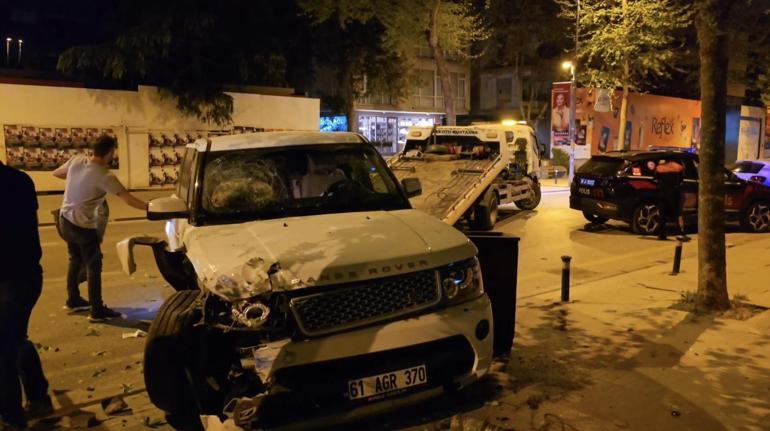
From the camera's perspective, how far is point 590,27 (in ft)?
96.2

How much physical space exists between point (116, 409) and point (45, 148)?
17.7 metres

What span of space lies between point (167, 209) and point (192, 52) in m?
19.3

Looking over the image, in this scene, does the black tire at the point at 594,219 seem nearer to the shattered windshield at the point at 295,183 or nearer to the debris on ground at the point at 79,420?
the shattered windshield at the point at 295,183

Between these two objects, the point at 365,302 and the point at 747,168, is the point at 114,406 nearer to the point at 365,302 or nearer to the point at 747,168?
the point at 365,302

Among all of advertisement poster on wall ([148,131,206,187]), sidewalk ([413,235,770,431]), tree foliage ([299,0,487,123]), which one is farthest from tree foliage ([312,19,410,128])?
sidewalk ([413,235,770,431])

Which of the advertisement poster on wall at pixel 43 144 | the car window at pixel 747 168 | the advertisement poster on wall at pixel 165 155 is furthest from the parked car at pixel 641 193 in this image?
the advertisement poster on wall at pixel 43 144

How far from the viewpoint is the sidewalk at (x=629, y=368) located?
4508 millimetres

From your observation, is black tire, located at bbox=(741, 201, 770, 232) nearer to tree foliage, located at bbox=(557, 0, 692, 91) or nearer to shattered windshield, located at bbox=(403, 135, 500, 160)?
shattered windshield, located at bbox=(403, 135, 500, 160)

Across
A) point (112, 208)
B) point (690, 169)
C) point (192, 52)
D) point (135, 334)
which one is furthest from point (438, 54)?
point (135, 334)

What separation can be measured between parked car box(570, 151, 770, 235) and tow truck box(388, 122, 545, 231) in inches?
72.7

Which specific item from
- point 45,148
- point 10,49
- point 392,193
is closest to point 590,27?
point 45,148

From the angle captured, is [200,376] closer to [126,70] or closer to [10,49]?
[126,70]

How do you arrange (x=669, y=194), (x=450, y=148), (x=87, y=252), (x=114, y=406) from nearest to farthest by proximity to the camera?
(x=114, y=406)
(x=87, y=252)
(x=669, y=194)
(x=450, y=148)

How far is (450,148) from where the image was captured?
49.2 feet
